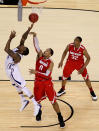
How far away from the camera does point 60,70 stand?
9375mm

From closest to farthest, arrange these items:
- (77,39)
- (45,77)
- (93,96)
Result: 1. (45,77)
2. (77,39)
3. (93,96)

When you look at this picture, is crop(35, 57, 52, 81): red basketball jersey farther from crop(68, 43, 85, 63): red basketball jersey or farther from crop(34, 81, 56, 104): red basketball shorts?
crop(68, 43, 85, 63): red basketball jersey

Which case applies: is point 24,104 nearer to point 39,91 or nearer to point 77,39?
point 39,91

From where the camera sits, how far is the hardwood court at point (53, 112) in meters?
6.72

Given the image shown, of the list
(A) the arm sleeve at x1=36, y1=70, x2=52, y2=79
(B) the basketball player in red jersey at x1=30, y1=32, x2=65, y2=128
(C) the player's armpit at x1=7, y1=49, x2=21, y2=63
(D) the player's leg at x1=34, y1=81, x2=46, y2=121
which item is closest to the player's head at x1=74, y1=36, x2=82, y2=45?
(B) the basketball player in red jersey at x1=30, y1=32, x2=65, y2=128

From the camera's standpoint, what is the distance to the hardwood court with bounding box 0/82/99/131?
22.1 feet

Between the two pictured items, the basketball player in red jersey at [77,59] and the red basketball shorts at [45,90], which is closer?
the red basketball shorts at [45,90]

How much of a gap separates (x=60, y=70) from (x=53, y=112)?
230 centimetres

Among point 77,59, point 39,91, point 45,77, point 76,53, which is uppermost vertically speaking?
point 76,53

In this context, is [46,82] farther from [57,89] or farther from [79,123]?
[57,89]

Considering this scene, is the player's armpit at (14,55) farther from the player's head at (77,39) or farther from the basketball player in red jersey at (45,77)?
the player's head at (77,39)

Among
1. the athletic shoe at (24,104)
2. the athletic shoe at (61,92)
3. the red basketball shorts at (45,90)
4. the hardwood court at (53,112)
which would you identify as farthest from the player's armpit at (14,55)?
the athletic shoe at (61,92)

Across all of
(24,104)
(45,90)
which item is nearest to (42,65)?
(45,90)

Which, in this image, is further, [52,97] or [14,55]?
[52,97]
